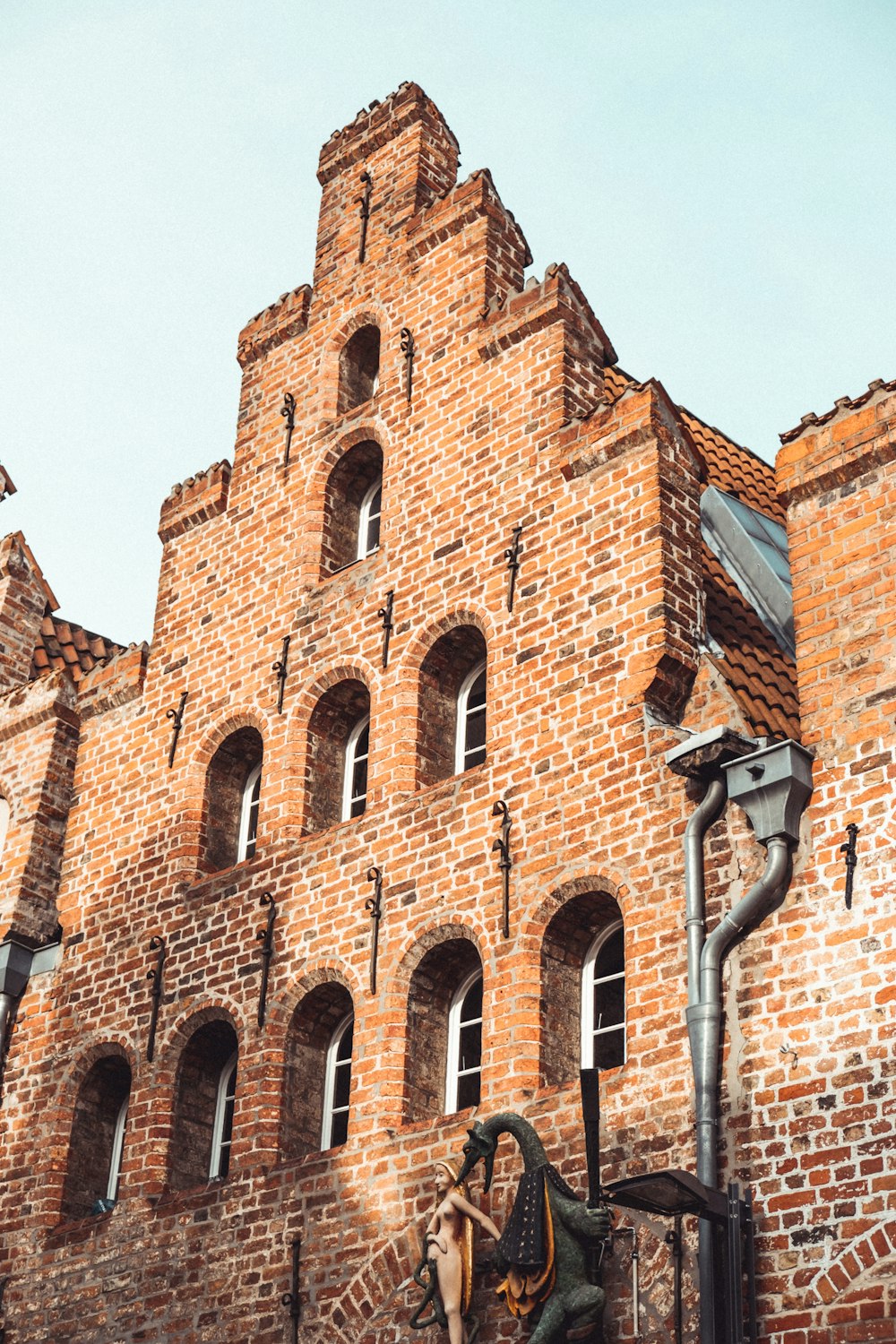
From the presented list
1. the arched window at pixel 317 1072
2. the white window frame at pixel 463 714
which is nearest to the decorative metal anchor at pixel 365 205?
the white window frame at pixel 463 714

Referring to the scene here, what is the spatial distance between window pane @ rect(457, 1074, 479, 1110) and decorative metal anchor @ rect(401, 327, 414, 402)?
5873mm

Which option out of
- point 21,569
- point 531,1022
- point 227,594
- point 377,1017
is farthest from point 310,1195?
point 21,569

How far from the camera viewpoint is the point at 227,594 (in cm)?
1691

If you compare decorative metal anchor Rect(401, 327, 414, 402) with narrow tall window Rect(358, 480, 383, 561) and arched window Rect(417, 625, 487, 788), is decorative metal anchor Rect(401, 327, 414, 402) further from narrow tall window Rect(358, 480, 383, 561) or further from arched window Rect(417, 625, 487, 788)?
arched window Rect(417, 625, 487, 788)

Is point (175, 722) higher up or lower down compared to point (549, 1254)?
higher up

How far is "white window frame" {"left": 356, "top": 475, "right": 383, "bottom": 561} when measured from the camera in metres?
16.6

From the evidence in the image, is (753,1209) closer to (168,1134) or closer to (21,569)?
(168,1134)

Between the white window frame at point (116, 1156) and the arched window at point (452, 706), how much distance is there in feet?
12.6

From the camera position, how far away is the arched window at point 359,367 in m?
17.4

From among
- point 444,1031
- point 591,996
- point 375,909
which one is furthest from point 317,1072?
point 591,996

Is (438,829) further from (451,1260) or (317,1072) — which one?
(451,1260)

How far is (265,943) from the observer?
1445cm

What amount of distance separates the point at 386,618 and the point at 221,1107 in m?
3.99

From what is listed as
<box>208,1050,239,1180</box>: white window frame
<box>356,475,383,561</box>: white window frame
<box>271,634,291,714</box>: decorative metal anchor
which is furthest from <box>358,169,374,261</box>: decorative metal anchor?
<box>208,1050,239,1180</box>: white window frame
